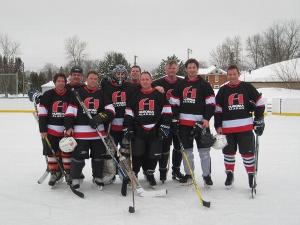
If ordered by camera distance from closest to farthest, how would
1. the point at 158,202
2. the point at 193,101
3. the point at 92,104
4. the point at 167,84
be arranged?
the point at 158,202
the point at 92,104
the point at 193,101
the point at 167,84

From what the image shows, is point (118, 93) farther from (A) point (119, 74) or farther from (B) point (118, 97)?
(A) point (119, 74)

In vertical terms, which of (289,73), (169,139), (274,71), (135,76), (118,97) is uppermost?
(274,71)

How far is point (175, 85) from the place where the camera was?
A: 3984 millimetres

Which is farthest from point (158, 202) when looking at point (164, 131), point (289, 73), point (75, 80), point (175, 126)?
point (289, 73)

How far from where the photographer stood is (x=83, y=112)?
3.60m

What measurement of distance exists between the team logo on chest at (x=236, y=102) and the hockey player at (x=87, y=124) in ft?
4.13

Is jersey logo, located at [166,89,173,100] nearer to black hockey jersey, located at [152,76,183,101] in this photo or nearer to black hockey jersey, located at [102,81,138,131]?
black hockey jersey, located at [152,76,183,101]

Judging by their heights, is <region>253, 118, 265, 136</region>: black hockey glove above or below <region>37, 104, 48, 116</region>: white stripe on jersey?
below

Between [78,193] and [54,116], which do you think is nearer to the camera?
[78,193]

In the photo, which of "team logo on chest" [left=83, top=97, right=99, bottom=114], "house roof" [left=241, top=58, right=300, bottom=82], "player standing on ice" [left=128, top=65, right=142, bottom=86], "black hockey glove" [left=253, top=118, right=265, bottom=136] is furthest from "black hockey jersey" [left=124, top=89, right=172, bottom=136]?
"house roof" [left=241, top=58, right=300, bottom=82]

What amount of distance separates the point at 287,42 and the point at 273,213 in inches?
1658

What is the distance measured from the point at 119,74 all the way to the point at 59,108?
76 centimetres

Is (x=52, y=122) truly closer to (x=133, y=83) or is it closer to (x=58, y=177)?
(x=58, y=177)

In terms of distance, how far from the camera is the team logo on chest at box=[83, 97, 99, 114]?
3615 mm
